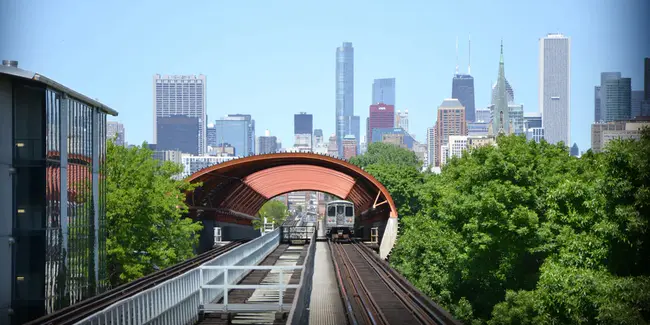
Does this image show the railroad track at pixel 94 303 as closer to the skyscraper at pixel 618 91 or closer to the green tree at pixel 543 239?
the skyscraper at pixel 618 91

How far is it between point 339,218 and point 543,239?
33.0 metres

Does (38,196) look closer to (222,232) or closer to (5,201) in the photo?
(5,201)

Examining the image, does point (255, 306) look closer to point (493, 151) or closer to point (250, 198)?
point (493, 151)

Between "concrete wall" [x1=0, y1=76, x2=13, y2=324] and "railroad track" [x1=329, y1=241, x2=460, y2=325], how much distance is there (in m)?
9.10

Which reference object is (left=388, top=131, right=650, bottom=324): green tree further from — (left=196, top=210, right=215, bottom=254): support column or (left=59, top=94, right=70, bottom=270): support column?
(left=196, top=210, right=215, bottom=254): support column

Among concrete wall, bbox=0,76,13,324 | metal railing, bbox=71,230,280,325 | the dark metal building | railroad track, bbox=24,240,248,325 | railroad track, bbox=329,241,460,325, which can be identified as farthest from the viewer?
railroad track, bbox=329,241,460,325

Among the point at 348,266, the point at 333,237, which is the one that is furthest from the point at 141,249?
the point at 333,237

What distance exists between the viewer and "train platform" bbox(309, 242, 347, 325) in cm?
2310

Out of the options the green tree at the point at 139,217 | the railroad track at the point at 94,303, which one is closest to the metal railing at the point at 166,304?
the railroad track at the point at 94,303

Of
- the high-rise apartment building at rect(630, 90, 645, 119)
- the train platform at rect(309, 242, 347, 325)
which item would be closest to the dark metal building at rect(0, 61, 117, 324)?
the train platform at rect(309, 242, 347, 325)

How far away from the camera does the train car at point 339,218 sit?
66.2 meters

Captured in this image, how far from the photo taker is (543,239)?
3428 cm

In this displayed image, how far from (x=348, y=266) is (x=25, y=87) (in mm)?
22130

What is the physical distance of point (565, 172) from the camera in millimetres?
41719
